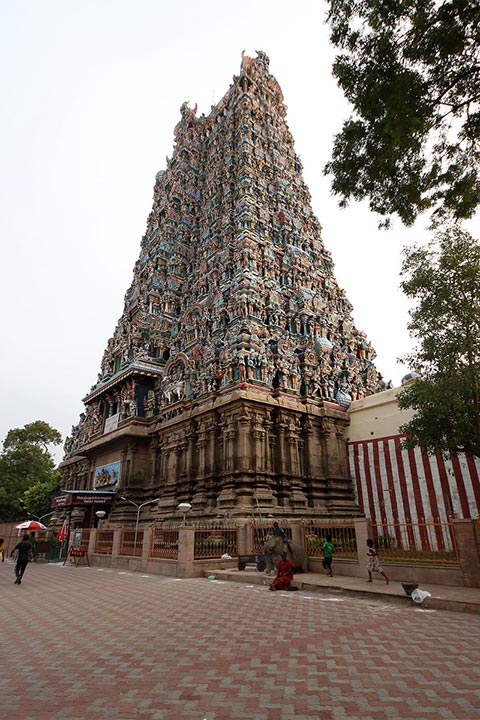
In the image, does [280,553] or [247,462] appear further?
[247,462]

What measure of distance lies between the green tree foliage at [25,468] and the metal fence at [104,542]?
24589mm

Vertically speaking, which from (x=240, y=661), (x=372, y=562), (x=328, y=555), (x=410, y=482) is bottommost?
(x=240, y=661)

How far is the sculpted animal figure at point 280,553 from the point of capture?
12492 millimetres

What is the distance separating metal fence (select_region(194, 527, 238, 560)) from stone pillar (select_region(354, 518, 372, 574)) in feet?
15.7

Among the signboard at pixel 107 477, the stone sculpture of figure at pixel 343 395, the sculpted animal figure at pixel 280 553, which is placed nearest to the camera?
the sculpted animal figure at pixel 280 553

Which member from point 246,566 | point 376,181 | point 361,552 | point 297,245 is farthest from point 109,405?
point 376,181

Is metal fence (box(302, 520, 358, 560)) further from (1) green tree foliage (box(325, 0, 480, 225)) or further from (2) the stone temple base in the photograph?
(1) green tree foliage (box(325, 0, 480, 225))

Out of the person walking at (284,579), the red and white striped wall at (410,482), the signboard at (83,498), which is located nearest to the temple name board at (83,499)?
the signboard at (83,498)

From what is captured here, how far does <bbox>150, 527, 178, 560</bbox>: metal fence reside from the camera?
48.9 feet

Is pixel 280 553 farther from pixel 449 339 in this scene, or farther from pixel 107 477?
pixel 107 477

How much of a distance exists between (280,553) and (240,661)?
7.70 metres

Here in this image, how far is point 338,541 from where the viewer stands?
44.9 feet

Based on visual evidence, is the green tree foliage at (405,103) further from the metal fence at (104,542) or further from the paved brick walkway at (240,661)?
the metal fence at (104,542)

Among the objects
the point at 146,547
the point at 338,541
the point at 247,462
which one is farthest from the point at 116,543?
the point at 338,541
